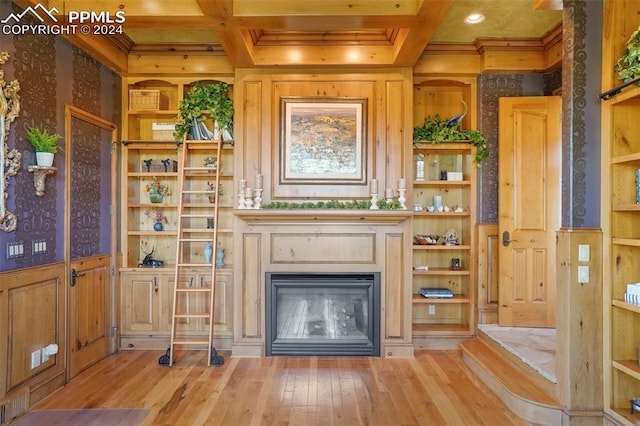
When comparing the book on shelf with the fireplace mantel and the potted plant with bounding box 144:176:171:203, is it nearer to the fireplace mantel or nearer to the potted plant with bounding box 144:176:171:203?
the fireplace mantel

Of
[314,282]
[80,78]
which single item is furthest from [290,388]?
[80,78]

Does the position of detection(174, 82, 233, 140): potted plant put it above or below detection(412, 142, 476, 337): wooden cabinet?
above

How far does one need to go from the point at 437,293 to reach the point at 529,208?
4.58 ft

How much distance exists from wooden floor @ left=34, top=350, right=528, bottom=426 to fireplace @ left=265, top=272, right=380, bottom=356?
0.14 m

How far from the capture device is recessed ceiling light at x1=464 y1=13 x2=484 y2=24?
3650mm

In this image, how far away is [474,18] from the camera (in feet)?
12.2

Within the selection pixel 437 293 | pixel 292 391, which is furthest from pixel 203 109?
pixel 437 293

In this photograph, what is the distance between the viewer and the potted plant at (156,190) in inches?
177

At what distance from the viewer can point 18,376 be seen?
2.89 meters

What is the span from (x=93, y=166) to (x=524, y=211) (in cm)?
467

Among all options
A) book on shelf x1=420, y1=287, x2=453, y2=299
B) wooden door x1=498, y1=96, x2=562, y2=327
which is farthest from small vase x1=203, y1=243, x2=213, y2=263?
wooden door x1=498, y1=96, x2=562, y2=327

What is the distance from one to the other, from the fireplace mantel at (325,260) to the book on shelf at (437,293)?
418 millimetres

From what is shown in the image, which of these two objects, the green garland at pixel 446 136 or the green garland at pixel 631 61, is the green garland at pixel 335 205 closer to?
the green garland at pixel 446 136

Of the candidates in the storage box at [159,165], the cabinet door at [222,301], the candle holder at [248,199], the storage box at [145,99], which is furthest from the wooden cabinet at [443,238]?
the storage box at [145,99]
